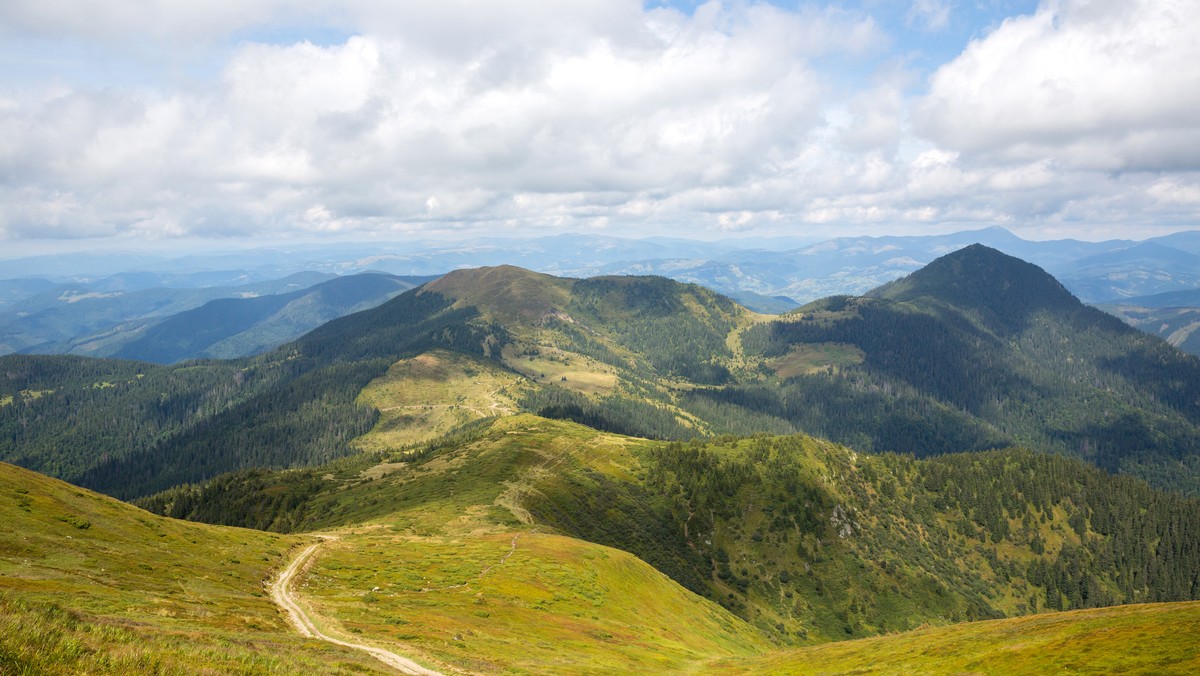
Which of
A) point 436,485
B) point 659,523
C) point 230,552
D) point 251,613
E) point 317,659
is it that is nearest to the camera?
point 317,659

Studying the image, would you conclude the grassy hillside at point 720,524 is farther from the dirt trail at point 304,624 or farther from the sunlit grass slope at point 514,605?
the dirt trail at point 304,624

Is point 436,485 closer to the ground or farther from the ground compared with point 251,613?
closer to the ground

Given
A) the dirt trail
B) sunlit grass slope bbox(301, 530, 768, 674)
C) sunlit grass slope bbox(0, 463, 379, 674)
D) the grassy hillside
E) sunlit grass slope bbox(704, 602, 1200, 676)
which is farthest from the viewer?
the grassy hillside

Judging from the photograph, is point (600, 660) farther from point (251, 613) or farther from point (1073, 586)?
point (1073, 586)

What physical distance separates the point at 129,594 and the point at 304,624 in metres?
12.8

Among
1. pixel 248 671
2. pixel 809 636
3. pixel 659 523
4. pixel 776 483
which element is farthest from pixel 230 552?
pixel 776 483

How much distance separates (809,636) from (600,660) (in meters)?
115

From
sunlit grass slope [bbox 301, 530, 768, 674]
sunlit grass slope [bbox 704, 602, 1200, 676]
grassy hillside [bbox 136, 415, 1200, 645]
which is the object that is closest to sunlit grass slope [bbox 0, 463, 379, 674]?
sunlit grass slope [bbox 301, 530, 768, 674]

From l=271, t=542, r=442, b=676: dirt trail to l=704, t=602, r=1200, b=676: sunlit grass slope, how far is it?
120 ft

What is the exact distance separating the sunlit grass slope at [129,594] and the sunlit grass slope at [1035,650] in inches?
1915

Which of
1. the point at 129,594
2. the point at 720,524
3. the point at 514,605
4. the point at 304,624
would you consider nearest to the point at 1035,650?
the point at 514,605

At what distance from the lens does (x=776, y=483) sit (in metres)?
195

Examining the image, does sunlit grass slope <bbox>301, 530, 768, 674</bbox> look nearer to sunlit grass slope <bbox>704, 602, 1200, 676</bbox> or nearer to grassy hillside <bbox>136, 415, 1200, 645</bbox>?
sunlit grass slope <bbox>704, 602, 1200, 676</bbox>

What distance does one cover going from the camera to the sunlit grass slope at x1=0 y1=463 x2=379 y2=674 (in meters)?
16.8
